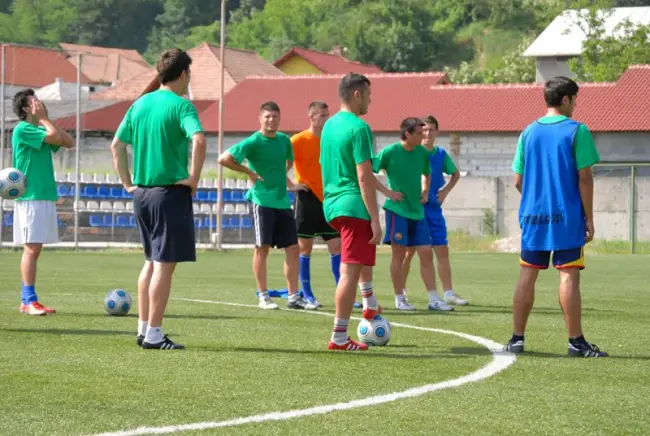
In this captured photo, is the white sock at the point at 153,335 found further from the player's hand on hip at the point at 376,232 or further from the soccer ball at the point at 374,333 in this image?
the player's hand on hip at the point at 376,232

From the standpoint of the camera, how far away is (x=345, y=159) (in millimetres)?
9344

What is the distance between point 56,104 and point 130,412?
57337 millimetres

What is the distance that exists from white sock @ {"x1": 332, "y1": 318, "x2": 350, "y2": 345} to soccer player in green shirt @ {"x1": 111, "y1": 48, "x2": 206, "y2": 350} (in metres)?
1.13

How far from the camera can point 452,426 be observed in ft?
20.6

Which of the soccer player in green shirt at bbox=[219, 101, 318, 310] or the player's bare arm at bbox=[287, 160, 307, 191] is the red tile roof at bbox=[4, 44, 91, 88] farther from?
the soccer player in green shirt at bbox=[219, 101, 318, 310]

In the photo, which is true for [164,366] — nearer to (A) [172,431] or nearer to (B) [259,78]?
(A) [172,431]

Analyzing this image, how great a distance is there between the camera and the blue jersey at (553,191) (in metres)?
9.09

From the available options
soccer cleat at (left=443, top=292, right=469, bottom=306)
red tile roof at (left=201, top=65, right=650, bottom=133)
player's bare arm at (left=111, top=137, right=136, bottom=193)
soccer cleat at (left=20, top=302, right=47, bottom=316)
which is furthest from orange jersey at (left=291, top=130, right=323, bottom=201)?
red tile roof at (left=201, top=65, right=650, bottom=133)

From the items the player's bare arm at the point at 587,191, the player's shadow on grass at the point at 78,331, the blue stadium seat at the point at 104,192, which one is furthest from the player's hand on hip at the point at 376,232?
the blue stadium seat at the point at 104,192

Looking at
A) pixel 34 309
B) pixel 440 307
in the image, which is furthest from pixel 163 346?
pixel 440 307

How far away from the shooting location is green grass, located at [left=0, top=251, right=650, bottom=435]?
21.0 feet

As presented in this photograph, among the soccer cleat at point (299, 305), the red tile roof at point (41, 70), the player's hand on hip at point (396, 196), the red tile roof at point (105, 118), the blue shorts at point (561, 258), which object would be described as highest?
the red tile roof at point (41, 70)

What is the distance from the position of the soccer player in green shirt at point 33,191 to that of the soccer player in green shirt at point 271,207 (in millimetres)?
2319

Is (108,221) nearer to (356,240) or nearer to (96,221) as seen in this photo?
(96,221)
